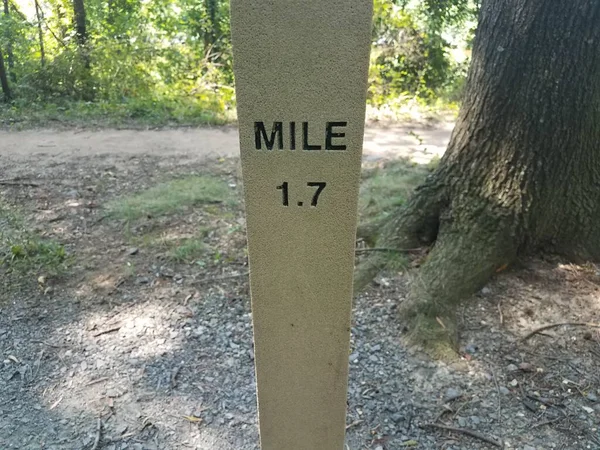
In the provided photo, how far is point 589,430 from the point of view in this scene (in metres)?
2.36

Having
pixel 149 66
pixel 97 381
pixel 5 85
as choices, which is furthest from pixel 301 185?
pixel 149 66

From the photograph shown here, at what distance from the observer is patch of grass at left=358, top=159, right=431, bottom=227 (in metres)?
4.46

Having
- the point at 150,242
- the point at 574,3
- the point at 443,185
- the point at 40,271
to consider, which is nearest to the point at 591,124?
the point at 574,3

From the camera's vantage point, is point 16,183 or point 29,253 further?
point 16,183

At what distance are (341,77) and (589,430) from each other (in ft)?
7.08

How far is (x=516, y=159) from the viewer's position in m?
3.01

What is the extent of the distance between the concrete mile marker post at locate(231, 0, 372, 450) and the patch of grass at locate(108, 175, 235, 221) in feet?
10.6

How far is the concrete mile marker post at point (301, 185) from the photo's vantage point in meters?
1.29

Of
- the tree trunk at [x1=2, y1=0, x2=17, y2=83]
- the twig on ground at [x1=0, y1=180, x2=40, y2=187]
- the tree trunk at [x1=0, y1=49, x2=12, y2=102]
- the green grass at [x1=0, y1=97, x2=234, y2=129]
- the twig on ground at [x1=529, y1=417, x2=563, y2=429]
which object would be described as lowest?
the twig on ground at [x1=529, y1=417, x2=563, y2=429]

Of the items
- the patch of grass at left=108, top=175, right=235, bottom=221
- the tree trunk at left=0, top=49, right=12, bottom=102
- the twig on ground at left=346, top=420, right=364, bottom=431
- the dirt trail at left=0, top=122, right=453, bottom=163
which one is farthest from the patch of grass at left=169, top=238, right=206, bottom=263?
the tree trunk at left=0, top=49, right=12, bottom=102

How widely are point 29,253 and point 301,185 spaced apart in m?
3.22

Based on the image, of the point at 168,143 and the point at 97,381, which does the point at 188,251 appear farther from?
the point at 168,143

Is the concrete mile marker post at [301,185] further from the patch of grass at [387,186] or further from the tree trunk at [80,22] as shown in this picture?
the tree trunk at [80,22]

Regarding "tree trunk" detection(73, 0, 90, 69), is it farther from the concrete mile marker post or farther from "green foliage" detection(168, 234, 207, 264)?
the concrete mile marker post
